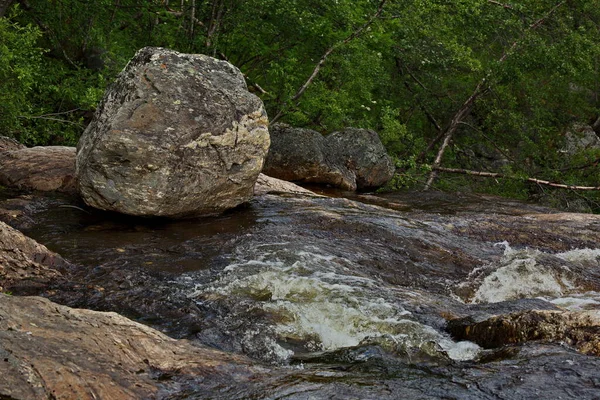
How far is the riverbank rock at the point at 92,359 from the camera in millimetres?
3387

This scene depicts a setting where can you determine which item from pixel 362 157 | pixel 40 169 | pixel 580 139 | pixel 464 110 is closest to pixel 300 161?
pixel 362 157

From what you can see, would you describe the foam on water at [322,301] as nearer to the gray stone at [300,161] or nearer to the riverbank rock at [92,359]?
the riverbank rock at [92,359]

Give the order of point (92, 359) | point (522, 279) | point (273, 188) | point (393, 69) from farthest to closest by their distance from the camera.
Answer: point (393, 69) → point (273, 188) → point (522, 279) → point (92, 359)

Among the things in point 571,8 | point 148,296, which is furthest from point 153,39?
point 571,8

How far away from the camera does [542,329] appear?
192 inches

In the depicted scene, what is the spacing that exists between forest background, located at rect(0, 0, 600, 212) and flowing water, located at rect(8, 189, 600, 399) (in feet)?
16.7

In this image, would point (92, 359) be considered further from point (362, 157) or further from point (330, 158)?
point (362, 157)

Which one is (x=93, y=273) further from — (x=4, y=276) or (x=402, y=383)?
(x=402, y=383)

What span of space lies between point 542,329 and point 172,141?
5374 millimetres

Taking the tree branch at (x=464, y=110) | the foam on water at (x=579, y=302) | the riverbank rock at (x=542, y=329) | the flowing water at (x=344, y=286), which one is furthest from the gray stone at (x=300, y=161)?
the riverbank rock at (x=542, y=329)

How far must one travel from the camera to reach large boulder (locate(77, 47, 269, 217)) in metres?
8.53

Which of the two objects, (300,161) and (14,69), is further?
(300,161)

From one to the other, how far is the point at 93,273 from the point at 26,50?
657cm

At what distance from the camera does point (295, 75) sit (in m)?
17.3
